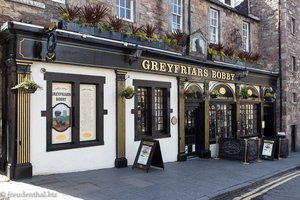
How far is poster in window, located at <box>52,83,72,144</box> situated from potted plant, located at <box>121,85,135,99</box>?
170 cm

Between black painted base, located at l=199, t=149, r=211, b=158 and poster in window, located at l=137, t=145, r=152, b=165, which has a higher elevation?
poster in window, located at l=137, t=145, r=152, b=165

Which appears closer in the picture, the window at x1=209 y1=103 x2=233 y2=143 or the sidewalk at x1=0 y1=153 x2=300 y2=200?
the sidewalk at x1=0 y1=153 x2=300 y2=200

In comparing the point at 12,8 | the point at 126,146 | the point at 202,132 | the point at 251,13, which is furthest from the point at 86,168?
the point at 251,13

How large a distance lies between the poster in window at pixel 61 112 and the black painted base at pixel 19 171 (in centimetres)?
103

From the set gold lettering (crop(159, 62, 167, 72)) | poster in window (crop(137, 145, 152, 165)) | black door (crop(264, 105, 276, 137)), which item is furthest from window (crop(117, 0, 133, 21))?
black door (crop(264, 105, 276, 137))

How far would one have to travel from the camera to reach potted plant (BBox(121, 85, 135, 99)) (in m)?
9.67

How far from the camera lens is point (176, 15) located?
515 inches

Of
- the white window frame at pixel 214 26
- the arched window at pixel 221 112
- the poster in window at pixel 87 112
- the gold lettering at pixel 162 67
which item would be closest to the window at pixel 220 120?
the arched window at pixel 221 112

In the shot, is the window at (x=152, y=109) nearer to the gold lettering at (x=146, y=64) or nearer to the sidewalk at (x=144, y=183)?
the gold lettering at (x=146, y=64)

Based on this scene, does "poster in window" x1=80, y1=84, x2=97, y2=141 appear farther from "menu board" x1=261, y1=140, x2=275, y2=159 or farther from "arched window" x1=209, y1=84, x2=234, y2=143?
"menu board" x1=261, y1=140, x2=275, y2=159

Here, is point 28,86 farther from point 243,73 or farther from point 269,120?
point 269,120

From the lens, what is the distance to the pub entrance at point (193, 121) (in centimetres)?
1266

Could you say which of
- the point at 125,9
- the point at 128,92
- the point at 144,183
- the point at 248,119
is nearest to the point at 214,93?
the point at 248,119

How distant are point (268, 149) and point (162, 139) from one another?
5.02 metres
